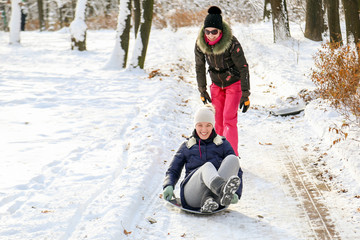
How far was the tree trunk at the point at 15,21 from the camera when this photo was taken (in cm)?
2012

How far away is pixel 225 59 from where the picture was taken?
5.33m

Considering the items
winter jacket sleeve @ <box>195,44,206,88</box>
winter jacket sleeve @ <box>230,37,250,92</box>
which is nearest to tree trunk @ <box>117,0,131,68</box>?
winter jacket sleeve @ <box>195,44,206,88</box>

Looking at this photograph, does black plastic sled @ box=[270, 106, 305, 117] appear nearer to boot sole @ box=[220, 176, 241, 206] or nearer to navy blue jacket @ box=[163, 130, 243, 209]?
navy blue jacket @ box=[163, 130, 243, 209]

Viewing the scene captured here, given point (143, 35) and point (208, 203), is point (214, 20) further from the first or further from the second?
point (143, 35)

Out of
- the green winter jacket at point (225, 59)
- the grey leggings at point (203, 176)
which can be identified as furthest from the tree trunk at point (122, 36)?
the grey leggings at point (203, 176)

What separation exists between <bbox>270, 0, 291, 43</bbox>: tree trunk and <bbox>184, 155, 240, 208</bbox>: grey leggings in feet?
42.5

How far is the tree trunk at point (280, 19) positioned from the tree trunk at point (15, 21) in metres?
12.2

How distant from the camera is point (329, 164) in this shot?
18.5 ft

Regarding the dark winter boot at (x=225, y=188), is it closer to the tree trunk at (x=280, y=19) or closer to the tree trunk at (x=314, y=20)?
the tree trunk at (x=280, y=19)

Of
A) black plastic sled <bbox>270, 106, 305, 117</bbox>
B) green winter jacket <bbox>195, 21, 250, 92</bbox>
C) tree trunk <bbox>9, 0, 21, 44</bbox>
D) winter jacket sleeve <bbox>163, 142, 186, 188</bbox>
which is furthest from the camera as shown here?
tree trunk <bbox>9, 0, 21, 44</bbox>

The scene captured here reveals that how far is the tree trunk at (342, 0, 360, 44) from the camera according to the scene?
9.69m

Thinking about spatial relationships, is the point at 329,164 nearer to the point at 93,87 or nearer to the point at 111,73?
the point at 93,87

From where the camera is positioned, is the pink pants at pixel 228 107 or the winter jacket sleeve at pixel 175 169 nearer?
the winter jacket sleeve at pixel 175 169

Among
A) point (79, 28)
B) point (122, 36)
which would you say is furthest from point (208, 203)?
point (79, 28)
